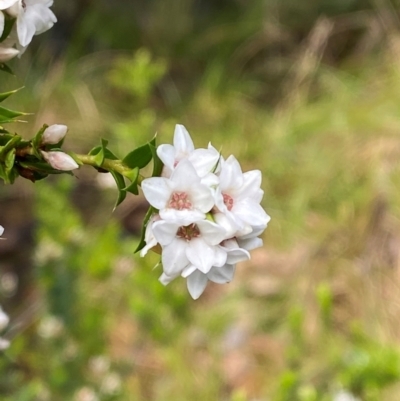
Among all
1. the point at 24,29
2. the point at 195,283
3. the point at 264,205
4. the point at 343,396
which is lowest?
the point at 264,205

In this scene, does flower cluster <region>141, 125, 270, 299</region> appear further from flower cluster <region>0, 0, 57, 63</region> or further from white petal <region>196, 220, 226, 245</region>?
flower cluster <region>0, 0, 57, 63</region>

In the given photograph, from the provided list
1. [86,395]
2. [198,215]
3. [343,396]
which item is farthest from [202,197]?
[86,395]

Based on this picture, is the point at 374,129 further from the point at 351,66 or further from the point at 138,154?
the point at 138,154

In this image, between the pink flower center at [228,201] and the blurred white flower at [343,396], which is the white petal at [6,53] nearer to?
the pink flower center at [228,201]

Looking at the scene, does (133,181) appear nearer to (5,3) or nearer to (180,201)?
(180,201)

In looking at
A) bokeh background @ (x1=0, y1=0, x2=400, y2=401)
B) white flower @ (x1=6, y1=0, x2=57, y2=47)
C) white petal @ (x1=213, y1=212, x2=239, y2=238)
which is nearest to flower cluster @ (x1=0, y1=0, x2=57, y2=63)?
white flower @ (x1=6, y1=0, x2=57, y2=47)

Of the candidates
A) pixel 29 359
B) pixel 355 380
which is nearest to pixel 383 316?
pixel 355 380

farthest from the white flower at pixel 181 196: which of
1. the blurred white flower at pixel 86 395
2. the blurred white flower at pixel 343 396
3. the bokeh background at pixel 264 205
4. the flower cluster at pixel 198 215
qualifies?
the blurred white flower at pixel 86 395
